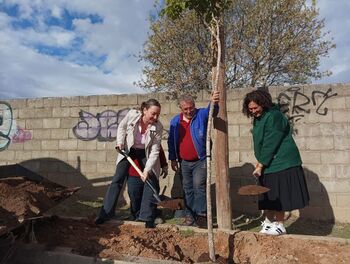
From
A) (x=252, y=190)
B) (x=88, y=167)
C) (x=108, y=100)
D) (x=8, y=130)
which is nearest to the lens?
(x=252, y=190)

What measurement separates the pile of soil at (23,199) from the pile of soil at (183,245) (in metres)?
0.47

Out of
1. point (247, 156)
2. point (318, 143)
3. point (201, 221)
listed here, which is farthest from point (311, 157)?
point (201, 221)

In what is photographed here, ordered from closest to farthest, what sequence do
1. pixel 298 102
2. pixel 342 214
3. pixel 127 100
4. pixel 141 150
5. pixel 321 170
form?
1. pixel 141 150
2. pixel 342 214
3. pixel 321 170
4. pixel 298 102
5. pixel 127 100

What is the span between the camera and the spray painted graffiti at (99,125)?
23.6ft

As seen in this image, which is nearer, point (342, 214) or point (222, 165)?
point (222, 165)

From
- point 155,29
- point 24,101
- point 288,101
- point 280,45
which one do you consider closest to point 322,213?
point 288,101

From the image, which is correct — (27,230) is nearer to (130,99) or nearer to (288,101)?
(130,99)

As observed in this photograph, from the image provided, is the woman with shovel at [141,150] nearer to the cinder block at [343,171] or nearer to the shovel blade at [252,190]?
the shovel blade at [252,190]

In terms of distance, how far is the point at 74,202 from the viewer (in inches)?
281

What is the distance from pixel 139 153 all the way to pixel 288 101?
2.48 metres

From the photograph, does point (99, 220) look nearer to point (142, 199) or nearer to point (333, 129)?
point (142, 199)

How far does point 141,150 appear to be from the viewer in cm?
536

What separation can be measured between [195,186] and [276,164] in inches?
45.9

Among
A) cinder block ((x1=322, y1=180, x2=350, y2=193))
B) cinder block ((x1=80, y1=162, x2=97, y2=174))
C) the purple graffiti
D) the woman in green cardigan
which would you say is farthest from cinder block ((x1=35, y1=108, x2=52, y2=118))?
cinder block ((x1=322, y1=180, x2=350, y2=193))
